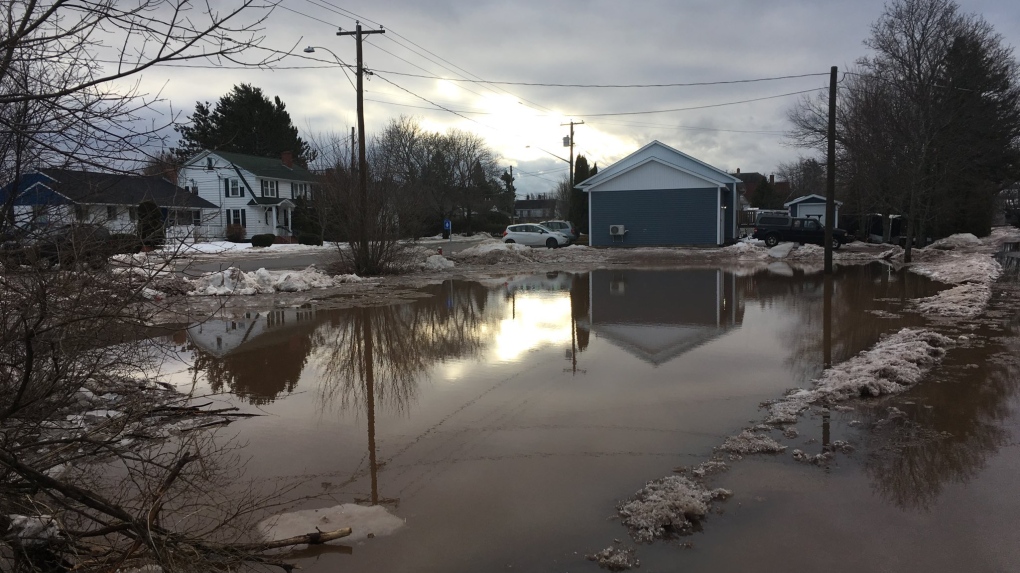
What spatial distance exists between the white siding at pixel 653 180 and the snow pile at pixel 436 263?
16500 mm

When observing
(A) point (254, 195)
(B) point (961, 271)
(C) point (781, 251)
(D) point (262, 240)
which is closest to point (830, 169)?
(B) point (961, 271)

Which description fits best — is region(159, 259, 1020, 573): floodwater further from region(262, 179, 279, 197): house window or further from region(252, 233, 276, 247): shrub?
region(262, 179, 279, 197): house window

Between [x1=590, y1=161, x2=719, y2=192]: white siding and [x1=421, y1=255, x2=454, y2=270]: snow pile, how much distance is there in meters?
16.5

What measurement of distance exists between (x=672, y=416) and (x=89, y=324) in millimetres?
5478

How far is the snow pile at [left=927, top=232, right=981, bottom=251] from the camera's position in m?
36.2

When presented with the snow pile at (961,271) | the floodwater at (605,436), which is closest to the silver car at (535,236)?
the snow pile at (961,271)

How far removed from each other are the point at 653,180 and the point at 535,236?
788cm

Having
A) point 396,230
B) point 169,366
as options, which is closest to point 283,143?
point 396,230

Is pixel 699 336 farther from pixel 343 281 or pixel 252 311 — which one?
pixel 343 281

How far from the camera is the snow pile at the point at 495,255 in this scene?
1257 inches

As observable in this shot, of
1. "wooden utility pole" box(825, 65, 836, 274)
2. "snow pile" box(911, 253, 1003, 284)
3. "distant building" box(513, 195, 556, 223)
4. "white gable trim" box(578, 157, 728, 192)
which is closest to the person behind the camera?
"snow pile" box(911, 253, 1003, 284)

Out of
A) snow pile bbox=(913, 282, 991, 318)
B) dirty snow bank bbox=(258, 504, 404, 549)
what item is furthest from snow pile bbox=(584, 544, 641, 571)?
snow pile bbox=(913, 282, 991, 318)

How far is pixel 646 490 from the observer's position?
17.5 feet

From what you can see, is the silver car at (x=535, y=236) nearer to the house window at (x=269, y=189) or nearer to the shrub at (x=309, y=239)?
the shrub at (x=309, y=239)
